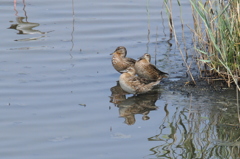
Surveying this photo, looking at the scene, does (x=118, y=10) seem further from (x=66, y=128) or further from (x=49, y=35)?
(x=66, y=128)

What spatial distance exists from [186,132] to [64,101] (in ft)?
7.72

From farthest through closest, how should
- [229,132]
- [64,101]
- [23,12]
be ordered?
[23,12], [64,101], [229,132]

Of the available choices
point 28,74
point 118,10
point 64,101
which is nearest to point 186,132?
point 64,101

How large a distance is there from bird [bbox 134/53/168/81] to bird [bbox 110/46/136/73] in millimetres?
267

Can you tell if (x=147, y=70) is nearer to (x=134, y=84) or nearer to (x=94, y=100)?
(x=134, y=84)

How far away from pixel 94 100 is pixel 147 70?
1794 mm

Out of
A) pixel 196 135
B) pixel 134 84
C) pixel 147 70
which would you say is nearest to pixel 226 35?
pixel 134 84

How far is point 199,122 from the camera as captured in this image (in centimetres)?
805

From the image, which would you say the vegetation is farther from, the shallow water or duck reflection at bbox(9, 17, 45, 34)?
duck reflection at bbox(9, 17, 45, 34)

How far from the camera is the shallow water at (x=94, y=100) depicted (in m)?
7.25

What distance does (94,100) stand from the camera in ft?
30.2

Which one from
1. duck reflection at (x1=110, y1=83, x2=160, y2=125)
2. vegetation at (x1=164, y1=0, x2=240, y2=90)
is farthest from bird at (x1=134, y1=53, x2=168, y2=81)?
vegetation at (x1=164, y1=0, x2=240, y2=90)

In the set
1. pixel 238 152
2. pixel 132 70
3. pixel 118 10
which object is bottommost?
pixel 238 152

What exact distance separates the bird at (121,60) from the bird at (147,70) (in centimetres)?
27
